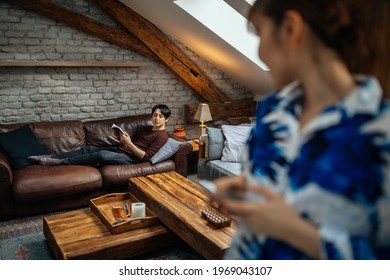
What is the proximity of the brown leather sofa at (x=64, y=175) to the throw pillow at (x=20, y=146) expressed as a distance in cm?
7

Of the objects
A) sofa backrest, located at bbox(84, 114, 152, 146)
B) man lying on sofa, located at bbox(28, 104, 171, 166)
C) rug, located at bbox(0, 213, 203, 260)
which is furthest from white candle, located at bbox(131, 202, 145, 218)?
sofa backrest, located at bbox(84, 114, 152, 146)

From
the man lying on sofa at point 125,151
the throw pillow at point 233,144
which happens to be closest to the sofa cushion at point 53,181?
the man lying on sofa at point 125,151

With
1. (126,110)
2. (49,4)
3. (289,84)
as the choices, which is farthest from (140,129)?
(289,84)

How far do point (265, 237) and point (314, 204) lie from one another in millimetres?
124

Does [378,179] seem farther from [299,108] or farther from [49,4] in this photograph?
[49,4]

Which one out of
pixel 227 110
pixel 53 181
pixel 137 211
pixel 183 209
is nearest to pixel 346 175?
pixel 183 209

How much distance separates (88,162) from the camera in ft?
10.6

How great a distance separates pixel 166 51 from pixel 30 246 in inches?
101

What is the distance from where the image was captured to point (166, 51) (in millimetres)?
4184

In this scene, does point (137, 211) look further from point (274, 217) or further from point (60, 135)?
point (274, 217)

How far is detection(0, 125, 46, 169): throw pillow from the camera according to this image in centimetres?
310

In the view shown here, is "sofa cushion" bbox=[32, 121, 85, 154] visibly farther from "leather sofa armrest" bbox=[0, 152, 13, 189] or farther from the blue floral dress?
the blue floral dress

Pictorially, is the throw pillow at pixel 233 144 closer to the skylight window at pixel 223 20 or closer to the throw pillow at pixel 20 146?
the skylight window at pixel 223 20

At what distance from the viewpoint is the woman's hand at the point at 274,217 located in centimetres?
53
